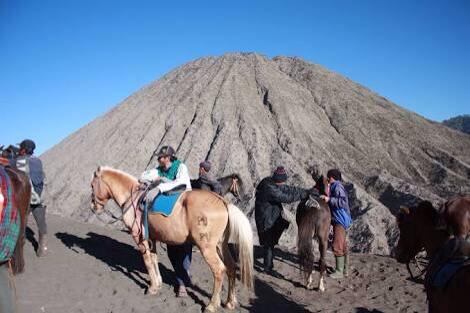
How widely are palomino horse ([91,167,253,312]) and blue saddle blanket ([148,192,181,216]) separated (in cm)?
7

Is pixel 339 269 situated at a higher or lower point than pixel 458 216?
lower

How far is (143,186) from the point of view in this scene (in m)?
6.34

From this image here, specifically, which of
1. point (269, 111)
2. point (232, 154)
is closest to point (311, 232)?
point (232, 154)

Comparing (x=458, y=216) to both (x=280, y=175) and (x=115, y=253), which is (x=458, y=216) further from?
(x=115, y=253)

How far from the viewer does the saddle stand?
11.0ft

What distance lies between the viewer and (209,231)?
551 cm

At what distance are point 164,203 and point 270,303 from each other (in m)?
2.37

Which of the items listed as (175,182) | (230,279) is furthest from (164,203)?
(230,279)

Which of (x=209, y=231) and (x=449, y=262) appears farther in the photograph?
(x=209, y=231)

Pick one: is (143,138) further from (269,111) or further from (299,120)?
(299,120)

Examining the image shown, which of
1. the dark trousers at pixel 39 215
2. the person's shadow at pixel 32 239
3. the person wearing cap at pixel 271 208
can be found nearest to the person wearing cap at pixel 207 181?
the person wearing cap at pixel 271 208

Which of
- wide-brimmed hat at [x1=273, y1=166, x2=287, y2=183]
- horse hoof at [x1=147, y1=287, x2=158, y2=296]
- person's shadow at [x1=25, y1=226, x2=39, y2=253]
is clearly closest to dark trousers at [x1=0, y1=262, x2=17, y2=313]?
horse hoof at [x1=147, y1=287, x2=158, y2=296]

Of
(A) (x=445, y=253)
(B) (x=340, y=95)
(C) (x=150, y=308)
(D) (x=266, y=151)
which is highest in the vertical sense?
(B) (x=340, y=95)

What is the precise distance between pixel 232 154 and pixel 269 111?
5158 mm
